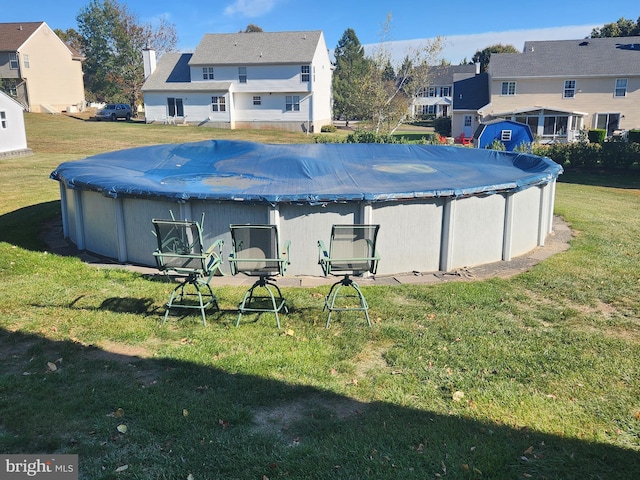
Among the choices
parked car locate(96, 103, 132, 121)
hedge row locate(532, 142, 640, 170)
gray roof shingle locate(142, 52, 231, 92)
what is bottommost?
hedge row locate(532, 142, 640, 170)

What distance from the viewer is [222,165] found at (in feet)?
41.7

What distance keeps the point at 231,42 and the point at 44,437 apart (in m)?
42.2

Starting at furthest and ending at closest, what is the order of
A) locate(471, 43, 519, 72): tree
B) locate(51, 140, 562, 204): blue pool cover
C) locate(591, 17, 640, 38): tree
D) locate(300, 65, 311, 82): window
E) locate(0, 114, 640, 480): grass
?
locate(471, 43, 519, 72): tree
locate(591, 17, 640, 38): tree
locate(300, 65, 311, 82): window
locate(51, 140, 562, 204): blue pool cover
locate(0, 114, 640, 480): grass

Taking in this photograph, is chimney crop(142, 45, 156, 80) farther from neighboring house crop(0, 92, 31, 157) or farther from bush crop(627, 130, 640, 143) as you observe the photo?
bush crop(627, 130, 640, 143)

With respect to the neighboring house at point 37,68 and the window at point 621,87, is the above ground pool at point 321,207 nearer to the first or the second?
the window at point 621,87

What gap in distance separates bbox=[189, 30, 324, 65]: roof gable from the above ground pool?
31049mm

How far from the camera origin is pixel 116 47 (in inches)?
2328

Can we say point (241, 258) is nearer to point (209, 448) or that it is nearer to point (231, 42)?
point (209, 448)

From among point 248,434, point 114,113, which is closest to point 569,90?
point 114,113

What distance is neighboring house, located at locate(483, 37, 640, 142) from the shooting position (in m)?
36.6

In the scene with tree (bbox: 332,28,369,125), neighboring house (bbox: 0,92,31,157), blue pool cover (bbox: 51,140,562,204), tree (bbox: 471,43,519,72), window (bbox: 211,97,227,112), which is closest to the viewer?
blue pool cover (bbox: 51,140,562,204)

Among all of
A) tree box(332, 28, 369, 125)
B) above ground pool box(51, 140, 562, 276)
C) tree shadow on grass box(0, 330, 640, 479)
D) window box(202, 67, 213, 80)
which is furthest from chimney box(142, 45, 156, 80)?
tree shadow on grass box(0, 330, 640, 479)

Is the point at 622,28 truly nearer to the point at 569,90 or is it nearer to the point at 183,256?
the point at 569,90

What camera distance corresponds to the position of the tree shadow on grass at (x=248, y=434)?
3.67 m
